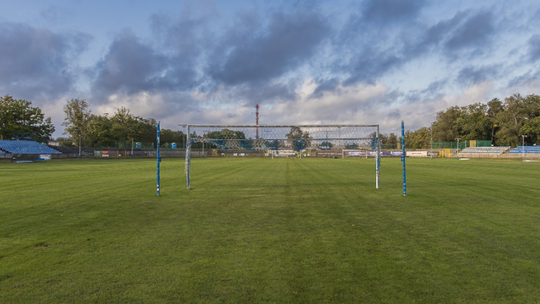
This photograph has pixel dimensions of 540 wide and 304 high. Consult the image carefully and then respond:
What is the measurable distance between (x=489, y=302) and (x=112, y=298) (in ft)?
14.7

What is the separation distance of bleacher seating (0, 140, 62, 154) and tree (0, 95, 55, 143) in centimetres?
430

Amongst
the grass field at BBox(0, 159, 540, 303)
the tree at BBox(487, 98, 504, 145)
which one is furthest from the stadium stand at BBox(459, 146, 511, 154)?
the grass field at BBox(0, 159, 540, 303)

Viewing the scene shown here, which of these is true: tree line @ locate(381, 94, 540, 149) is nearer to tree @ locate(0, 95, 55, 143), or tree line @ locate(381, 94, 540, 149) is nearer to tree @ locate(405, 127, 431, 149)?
tree @ locate(405, 127, 431, 149)

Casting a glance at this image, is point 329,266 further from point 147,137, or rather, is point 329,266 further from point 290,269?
point 147,137

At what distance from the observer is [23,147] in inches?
2340

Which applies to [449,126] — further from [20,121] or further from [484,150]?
[20,121]

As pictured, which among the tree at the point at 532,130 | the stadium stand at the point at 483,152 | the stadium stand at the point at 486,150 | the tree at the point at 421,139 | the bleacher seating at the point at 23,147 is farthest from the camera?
the tree at the point at 421,139

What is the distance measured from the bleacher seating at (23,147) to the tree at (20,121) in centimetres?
430

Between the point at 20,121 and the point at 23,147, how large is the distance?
13.1 meters

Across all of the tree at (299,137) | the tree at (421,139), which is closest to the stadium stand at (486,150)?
the tree at (421,139)

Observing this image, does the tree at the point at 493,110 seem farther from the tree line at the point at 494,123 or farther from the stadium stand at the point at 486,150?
the stadium stand at the point at 486,150

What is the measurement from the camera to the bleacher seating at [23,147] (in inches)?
2202

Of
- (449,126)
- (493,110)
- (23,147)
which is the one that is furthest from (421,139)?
(23,147)

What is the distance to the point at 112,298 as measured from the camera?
→ 3.45 metres
